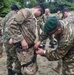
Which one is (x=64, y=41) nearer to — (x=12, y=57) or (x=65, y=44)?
(x=65, y=44)

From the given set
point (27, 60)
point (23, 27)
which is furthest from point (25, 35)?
point (27, 60)

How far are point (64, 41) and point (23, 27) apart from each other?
3.34ft

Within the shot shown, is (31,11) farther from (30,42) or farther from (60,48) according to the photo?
(60,48)

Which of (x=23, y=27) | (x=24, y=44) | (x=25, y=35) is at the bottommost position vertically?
(x=24, y=44)

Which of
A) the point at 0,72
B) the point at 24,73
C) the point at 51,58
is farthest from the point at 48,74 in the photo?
the point at 51,58

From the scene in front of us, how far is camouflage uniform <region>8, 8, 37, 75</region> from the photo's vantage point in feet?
15.4

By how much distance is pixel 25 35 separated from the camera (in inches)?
192

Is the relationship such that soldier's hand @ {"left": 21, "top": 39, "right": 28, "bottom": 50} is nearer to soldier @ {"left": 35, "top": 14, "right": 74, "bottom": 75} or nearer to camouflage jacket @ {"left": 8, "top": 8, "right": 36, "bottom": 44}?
camouflage jacket @ {"left": 8, "top": 8, "right": 36, "bottom": 44}

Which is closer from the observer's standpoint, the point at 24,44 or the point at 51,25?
the point at 51,25

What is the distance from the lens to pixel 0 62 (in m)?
7.98

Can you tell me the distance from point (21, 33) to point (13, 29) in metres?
0.20

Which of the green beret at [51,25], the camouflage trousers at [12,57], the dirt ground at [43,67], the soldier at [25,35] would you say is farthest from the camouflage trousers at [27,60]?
the dirt ground at [43,67]

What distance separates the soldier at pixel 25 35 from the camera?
4707 mm

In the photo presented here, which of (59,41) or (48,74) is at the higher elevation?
(59,41)
